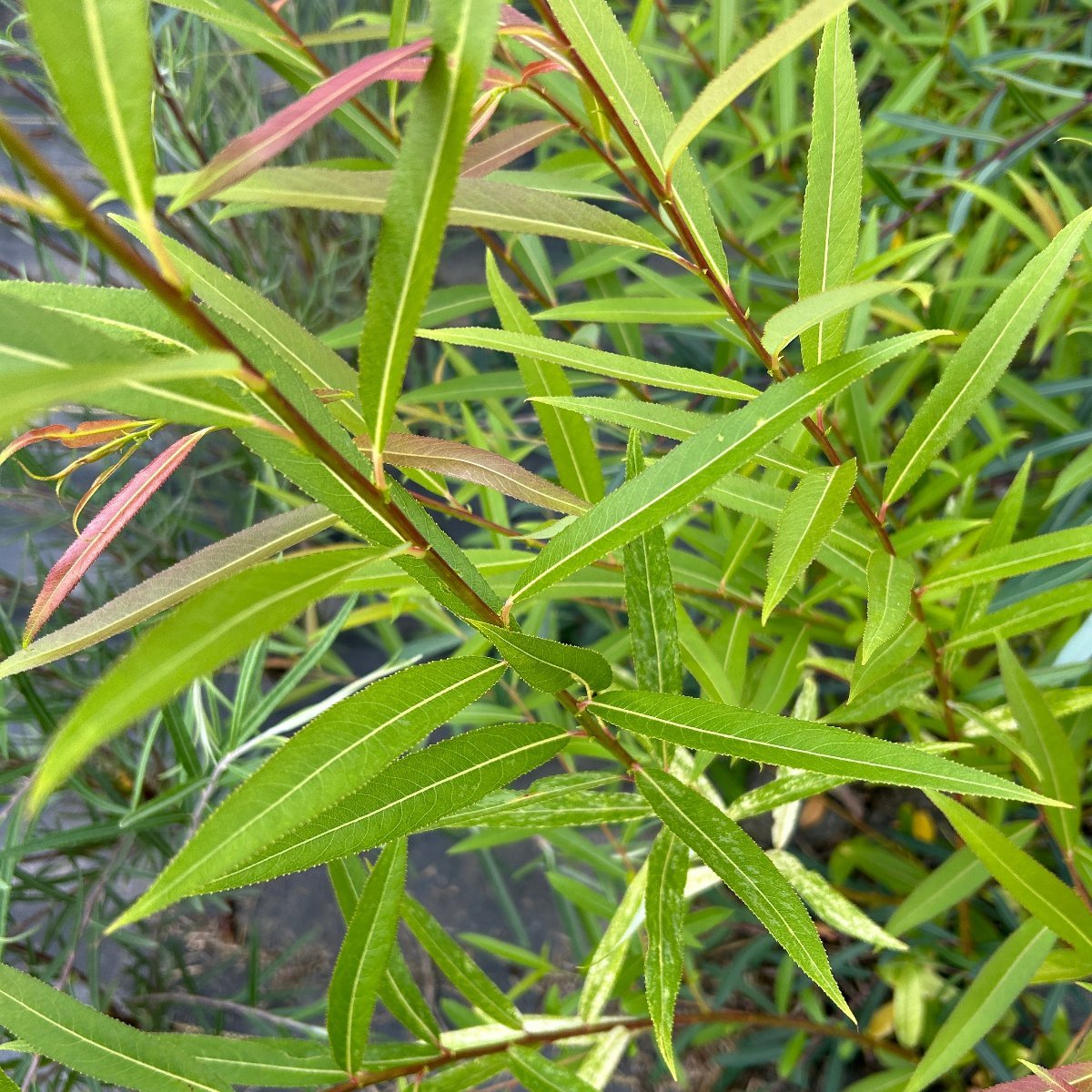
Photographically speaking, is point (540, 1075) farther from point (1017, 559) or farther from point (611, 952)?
point (1017, 559)

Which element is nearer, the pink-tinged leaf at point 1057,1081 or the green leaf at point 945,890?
the pink-tinged leaf at point 1057,1081

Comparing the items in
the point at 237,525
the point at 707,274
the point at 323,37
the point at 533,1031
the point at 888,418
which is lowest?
the point at 533,1031

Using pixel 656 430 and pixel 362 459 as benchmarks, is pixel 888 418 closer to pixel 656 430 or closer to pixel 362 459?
pixel 656 430

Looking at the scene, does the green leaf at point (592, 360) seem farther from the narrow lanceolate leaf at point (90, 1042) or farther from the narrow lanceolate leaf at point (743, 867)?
the narrow lanceolate leaf at point (90, 1042)

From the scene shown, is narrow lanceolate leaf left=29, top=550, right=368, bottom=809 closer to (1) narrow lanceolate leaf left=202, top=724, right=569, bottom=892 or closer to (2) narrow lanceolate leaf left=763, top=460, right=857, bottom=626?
(1) narrow lanceolate leaf left=202, top=724, right=569, bottom=892

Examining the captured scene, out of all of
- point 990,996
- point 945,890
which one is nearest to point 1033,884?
point 990,996

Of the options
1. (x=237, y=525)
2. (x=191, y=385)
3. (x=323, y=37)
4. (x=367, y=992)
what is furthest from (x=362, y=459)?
(x=237, y=525)

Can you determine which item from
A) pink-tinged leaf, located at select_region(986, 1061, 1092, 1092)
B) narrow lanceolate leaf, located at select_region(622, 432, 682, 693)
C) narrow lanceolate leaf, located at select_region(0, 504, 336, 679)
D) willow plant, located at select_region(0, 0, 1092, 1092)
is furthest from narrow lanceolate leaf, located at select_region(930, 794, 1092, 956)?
narrow lanceolate leaf, located at select_region(0, 504, 336, 679)

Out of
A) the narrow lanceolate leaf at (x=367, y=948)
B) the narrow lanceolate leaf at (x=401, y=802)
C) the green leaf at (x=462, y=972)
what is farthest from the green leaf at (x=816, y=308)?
the green leaf at (x=462, y=972)
